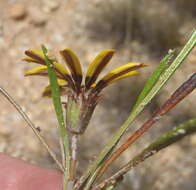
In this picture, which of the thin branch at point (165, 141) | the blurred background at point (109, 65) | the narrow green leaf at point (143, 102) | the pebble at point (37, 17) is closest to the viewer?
the thin branch at point (165, 141)

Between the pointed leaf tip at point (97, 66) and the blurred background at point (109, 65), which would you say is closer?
the pointed leaf tip at point (97, 66)

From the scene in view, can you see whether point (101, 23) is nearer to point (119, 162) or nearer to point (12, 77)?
point (12, 77)

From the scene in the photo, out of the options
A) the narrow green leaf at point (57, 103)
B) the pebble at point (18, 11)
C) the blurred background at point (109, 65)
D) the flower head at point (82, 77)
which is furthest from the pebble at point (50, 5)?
the narrow green leaf at point (57, 103)

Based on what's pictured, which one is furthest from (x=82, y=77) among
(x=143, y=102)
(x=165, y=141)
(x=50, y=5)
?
(x=50, y=5)

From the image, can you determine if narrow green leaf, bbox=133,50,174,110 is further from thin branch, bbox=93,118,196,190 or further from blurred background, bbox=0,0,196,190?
blurred background, bbox=0,0,196,190

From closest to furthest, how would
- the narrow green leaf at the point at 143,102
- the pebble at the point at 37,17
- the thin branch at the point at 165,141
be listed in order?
the thin branch at the point at 165,141
the narrow green leaf at the point at 143,102
the pebble at the point at 37,17

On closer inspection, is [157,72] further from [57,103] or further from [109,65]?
[109,65]

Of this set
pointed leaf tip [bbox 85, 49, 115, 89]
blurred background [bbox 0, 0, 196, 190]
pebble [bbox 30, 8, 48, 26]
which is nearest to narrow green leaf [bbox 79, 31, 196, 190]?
pointed leaf tip [bbox 85, 49, 115, 89]

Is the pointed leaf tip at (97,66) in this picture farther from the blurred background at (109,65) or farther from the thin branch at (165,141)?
the blurred background at (109,65)
